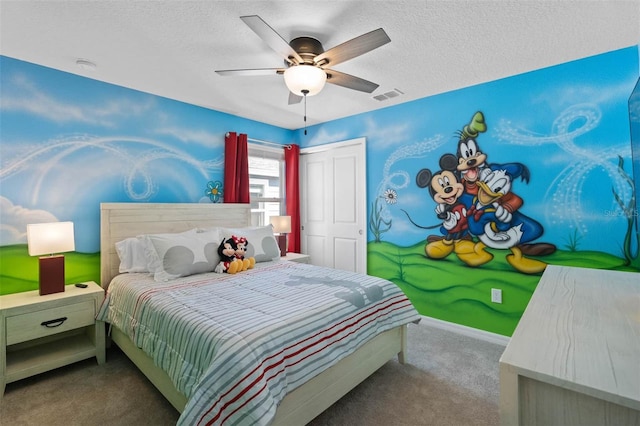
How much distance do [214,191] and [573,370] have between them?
354 centimetres

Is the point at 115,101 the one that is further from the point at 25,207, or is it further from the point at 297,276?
the point at 297,276

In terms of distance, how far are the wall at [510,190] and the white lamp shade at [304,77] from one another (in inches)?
49.5

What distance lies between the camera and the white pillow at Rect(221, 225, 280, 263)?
2986 mm

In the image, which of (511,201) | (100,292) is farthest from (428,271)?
(100,292)

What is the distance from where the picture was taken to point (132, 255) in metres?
2.72

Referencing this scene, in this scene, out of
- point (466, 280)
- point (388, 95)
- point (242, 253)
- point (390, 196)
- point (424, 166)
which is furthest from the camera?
point (390, 196)

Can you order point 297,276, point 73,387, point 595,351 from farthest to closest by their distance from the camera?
1. point 297,276
2. point 73,387
3. point 595,351

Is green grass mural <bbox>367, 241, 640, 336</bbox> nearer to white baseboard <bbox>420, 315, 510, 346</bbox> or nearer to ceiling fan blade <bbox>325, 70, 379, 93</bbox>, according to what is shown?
white baseboard <bbox>420, 315, 510, 346</bbox>

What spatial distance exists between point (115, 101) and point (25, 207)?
1.21 m

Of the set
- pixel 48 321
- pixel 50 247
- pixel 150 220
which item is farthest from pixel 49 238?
pixel 150 220

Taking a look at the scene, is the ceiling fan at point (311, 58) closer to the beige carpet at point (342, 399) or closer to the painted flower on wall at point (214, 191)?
the painted flower on wall at point (214, 191)

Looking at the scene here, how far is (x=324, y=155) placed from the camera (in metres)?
4.25

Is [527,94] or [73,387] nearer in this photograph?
[73,387]

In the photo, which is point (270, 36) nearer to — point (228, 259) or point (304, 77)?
point (304, 77)
